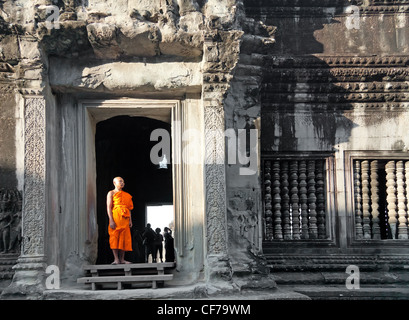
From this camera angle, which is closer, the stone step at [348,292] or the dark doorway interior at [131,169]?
the stone step at [348,292]

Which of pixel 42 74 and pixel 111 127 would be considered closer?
pixel 42 74

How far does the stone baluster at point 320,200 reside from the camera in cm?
912

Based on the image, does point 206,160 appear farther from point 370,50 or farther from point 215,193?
point 370,50

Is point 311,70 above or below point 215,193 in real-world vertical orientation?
above

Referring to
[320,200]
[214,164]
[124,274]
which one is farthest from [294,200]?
[124,274]

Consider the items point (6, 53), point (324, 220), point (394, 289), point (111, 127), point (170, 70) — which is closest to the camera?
point (6, 53)

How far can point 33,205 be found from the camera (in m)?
7.40

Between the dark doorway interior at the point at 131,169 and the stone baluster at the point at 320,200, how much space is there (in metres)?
3.25

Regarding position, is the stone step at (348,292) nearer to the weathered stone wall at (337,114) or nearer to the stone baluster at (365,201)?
the weathered stone wall at (337,114)

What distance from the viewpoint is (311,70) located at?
916 centimetres

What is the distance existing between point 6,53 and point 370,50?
5.46 metres

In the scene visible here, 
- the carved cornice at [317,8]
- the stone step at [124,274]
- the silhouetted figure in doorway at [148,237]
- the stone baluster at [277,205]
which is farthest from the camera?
the silhouetted figure in doorway at [148,237]

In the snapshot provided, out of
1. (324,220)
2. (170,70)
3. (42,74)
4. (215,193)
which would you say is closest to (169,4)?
(170,70)

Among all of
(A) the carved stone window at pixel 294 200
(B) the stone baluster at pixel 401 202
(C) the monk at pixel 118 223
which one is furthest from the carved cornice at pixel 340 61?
(C) the monk at pixel 118 223
